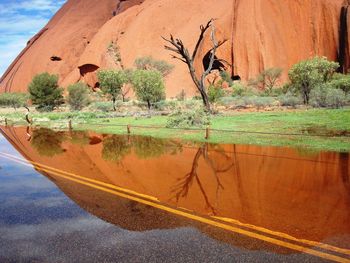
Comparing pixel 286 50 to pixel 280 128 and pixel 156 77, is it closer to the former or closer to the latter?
pixel 156 77

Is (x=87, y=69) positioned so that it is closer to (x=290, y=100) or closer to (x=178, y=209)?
(x=290, y=100)

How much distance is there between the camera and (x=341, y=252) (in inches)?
176

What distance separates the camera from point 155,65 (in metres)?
62.7

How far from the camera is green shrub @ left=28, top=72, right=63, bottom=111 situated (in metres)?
55.9

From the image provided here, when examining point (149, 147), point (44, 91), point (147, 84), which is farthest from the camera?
point (44, 91)

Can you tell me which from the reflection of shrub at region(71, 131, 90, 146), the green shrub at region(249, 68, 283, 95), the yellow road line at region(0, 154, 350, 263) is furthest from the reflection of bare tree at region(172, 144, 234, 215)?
the green shrub at region(249, 68, 283, 95)

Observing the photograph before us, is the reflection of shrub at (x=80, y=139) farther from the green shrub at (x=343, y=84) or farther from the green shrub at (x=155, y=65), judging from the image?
the green shrub at (x=155, y=65)

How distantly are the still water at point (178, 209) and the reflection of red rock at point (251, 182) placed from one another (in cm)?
2

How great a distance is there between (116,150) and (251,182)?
726 cm

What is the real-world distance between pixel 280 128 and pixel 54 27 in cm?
10044

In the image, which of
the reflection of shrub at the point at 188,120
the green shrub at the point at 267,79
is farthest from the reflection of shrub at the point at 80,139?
the green shrub at the point at 267,79

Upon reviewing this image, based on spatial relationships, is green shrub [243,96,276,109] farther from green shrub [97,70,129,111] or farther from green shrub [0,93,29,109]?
green shrub [0,93,29,109]

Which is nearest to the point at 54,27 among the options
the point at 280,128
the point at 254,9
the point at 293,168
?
the point at 254,9

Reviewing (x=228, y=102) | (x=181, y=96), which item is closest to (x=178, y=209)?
(x=228, y=102)
